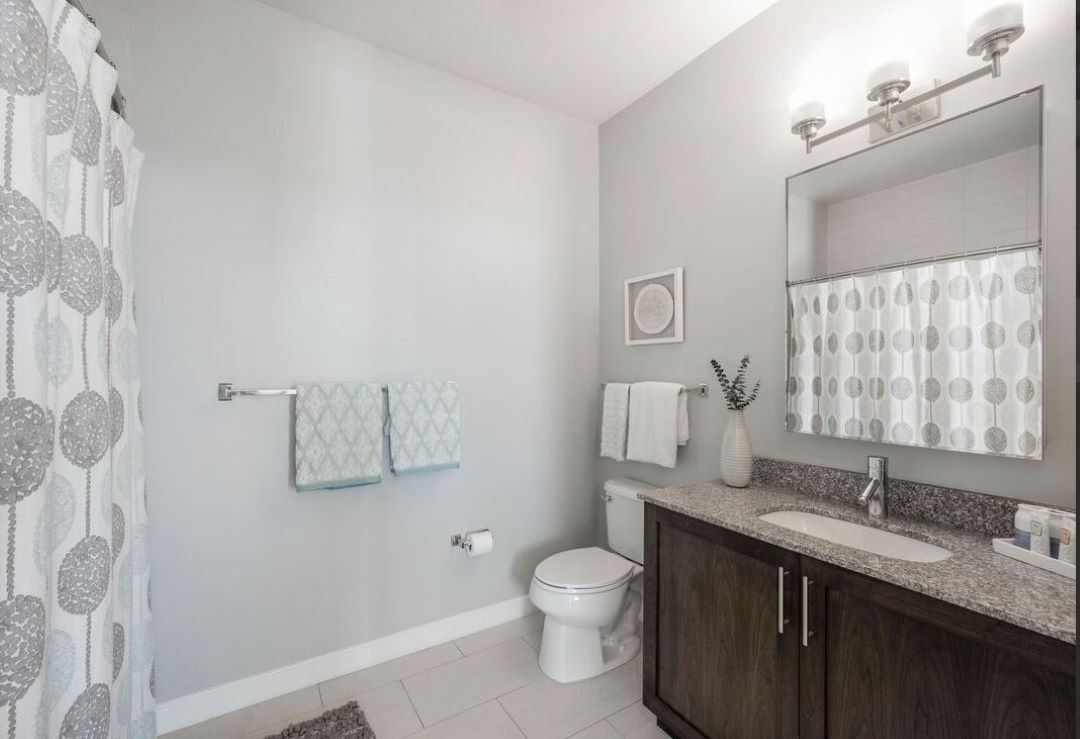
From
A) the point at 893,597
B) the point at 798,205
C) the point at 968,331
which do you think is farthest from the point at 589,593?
the point at 798,205

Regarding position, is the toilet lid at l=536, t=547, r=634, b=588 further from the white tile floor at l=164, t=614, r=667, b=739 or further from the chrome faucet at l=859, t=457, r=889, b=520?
the chrome faucet at l=859, t=457, r=889, b=520

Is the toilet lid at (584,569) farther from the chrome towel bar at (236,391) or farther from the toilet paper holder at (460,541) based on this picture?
the chrome towel bar at (236,391)

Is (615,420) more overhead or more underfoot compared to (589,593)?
more overhead

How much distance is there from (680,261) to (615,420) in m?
0.83

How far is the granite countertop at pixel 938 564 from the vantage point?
85 centimetres

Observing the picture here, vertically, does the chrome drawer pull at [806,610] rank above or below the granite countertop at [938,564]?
below

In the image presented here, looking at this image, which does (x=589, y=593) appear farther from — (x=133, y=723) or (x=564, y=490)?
(x=133, y=723)

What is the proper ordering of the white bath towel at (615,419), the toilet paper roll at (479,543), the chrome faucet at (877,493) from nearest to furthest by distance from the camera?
the chrome faucet at (877,493) < the toilet paper roll at (479,543) < the white bath towel at (615,419)

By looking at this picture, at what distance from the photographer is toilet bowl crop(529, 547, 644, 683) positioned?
184 centimetres

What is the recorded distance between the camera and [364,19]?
6.07ft

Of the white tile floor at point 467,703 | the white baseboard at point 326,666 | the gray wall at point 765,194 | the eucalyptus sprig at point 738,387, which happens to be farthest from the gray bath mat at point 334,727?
the eucalyptus sprig at point 738,387

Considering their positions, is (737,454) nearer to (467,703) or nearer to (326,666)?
(467,703)

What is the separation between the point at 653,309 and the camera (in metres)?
2.28

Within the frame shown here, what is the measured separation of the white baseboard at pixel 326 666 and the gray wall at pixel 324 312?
5cm
